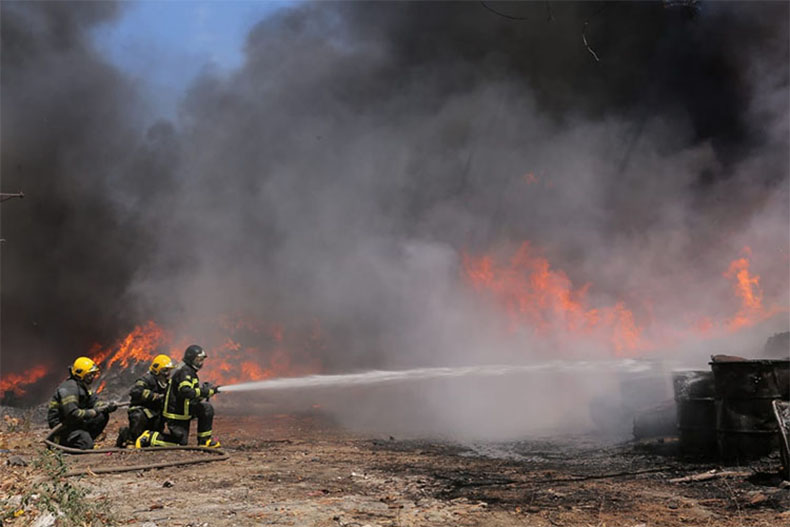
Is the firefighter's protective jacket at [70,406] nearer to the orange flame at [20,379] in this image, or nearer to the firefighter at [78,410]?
the firefighter at [78,410]

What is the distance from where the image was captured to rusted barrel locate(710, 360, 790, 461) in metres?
7.25

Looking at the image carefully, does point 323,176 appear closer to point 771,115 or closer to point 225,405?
point 225,405

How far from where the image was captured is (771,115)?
74.0ft

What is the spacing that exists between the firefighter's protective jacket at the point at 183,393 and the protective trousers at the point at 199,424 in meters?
0.07

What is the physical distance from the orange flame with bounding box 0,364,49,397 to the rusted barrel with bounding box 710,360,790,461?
89.1ft

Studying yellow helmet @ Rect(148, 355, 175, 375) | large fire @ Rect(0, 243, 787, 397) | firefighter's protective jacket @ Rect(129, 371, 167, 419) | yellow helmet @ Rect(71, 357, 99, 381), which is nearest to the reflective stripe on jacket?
firefighter's protective jacket @ Rect(129, 371, 167, 419)

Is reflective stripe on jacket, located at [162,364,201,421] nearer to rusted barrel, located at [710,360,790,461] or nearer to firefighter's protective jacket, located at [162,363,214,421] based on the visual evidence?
firefighter's protective jacket, located at [162,363,214,421]

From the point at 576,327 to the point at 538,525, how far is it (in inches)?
677

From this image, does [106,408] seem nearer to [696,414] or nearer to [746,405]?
[696,414]

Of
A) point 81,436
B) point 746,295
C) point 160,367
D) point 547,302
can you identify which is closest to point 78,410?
point 81,436

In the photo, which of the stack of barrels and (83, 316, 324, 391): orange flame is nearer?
the stack of barrels

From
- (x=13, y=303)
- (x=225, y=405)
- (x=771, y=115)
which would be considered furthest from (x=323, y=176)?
(x=771, y=115)

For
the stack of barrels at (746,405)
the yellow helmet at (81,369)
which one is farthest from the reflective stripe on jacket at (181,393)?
the stack of barrels at (746,405)

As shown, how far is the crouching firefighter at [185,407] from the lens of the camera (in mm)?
8750
